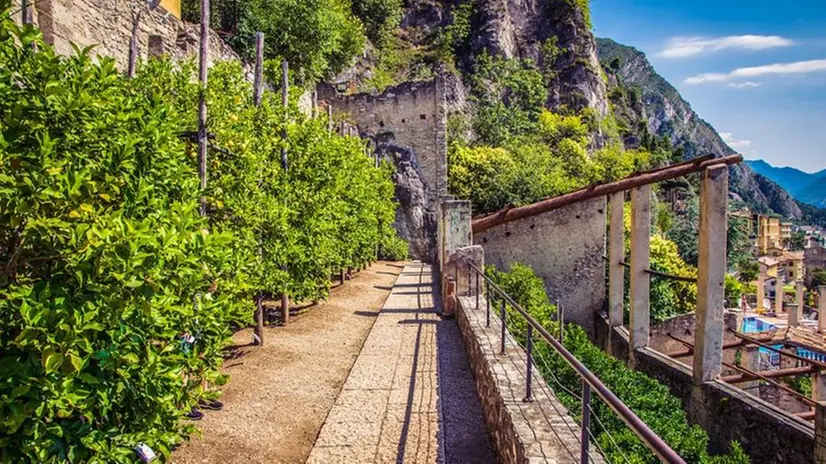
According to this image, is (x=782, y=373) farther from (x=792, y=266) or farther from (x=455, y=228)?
(x=792, y=266)

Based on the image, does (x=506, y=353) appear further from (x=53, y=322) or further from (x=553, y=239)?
(x=553, y=239)

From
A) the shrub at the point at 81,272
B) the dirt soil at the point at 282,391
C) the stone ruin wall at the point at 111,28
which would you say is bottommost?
the dirt soil at the point at 282,391

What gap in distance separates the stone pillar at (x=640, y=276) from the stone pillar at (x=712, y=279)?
8.24 feet

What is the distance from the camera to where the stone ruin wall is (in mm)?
9578

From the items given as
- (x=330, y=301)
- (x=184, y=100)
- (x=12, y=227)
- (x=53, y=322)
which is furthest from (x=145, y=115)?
(x=330, y=301)

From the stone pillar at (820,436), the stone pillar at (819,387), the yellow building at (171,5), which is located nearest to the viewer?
the stone pillar at (820,436)

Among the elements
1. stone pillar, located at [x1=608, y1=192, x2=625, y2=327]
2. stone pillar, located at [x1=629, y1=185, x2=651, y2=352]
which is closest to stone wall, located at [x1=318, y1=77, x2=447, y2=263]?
stone pillar, located at [x1=608, y1=192, x2=625, y2=327]

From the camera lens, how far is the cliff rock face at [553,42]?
47750mm

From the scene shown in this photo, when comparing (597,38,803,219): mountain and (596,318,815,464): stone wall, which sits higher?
(597,38,803,219): mountain

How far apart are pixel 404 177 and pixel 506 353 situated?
80.0 feet

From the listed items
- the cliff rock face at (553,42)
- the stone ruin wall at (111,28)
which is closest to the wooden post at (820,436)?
the stone ruin wall at (111,28)

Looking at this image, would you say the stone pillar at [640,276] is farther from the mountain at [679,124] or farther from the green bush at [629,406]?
the mountain at [679,124]

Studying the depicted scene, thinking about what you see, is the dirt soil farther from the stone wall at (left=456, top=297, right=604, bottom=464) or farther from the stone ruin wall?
the stone ruin wall

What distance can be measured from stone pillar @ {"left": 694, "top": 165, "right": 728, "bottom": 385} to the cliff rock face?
39385 mm
